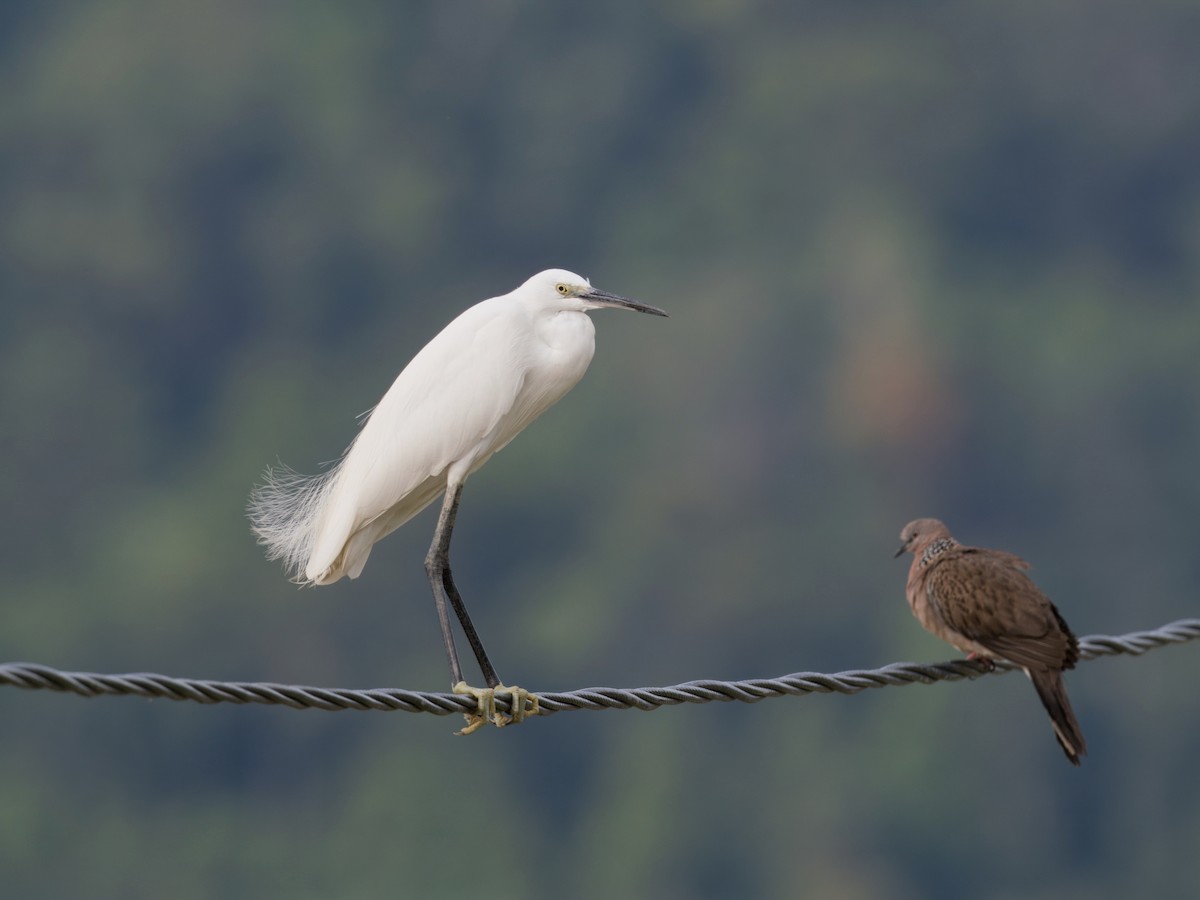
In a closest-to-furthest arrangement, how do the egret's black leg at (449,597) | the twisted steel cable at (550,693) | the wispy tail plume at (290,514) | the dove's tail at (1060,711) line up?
the twisted steel cable at (550,693) < the dove's tail at (1060,711) < the egret's black leg at (449,597) < the wispy tail plume at (290,514)

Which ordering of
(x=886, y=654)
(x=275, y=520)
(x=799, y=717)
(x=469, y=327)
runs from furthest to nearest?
(x=799, y=717) < (x=886, y=654) < (x=275, y=520) < (x=469, y=327)

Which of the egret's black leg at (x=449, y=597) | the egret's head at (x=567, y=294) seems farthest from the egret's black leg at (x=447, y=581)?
the egret's head at (x=567, y=294)

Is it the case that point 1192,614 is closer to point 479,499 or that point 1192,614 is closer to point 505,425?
point 479,499

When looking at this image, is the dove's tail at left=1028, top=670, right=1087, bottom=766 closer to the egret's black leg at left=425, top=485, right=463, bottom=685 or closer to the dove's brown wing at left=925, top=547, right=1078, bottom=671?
the dove's brown wing at left=925, top=547, right=1078, bottom=671

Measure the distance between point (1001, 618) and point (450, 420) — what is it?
120 cm

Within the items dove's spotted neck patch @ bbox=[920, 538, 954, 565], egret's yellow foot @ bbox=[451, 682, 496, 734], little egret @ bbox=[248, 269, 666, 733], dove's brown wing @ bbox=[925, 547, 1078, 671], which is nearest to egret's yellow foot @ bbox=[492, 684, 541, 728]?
egret's yellow foot @ bbox=[451, 682, 496, 734]

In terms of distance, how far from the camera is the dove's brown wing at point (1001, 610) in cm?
301

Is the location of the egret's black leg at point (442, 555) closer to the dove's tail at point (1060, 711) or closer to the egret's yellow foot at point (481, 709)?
the egret's yellow foot at point (481, 709)

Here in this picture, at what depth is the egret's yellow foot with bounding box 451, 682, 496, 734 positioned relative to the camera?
2.82m

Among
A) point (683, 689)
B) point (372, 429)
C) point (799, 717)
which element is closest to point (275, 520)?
point (372, 429)

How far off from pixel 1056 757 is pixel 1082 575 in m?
2.90

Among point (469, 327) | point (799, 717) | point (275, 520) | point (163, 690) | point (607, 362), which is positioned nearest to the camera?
point (163, 690)

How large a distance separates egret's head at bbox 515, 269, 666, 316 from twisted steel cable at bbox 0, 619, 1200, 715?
3.14 feet

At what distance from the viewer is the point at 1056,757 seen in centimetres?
2128
